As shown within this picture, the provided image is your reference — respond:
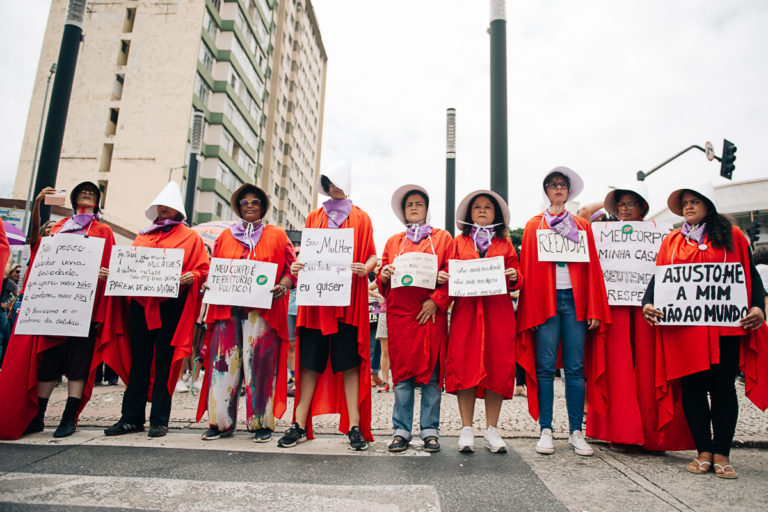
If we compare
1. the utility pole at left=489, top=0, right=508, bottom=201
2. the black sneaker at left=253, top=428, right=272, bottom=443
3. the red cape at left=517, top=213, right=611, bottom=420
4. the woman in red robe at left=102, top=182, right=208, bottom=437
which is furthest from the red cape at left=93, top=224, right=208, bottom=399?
the utility pole at left=489, top=0, right=508, bottom=201

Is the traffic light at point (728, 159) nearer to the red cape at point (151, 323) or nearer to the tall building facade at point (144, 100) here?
the red cape at point (151, 323)

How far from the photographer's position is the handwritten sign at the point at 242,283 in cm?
427

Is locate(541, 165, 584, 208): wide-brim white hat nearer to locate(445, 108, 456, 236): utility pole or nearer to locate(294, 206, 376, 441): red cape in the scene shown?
locate(294, 206, 376, 441): red cape

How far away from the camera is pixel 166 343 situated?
453cm

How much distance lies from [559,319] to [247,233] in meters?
2.81

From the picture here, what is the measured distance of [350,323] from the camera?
412 centimetres

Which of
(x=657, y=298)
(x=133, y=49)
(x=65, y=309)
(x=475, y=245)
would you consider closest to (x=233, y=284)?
(x=65, y=309)

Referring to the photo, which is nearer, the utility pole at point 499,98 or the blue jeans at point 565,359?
the blue jeans at point 565,359

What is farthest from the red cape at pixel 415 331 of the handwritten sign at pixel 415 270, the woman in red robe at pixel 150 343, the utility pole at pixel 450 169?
the utility pole at pixel 450 169

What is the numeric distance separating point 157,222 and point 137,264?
0.57 meters

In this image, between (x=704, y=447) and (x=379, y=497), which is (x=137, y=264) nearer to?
(x=379, y=497)

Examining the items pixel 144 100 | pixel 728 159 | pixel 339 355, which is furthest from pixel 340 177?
pixel 144 100

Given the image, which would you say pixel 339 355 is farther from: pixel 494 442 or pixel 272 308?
pixel 494 442

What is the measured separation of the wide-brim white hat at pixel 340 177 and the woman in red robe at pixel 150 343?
4.69ft
